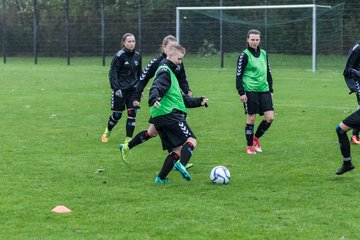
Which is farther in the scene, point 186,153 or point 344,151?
point 344,151

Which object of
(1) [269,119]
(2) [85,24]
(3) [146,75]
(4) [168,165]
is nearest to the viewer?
(4) [168,165]

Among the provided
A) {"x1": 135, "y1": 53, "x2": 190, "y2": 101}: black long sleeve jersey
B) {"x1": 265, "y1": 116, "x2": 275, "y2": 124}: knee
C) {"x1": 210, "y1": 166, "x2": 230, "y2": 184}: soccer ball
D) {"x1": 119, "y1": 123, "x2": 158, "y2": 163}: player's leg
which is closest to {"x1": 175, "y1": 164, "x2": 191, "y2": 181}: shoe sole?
{"x1": 210, "y1": 166, "x2": 230, "y2": 184}: soccer ball

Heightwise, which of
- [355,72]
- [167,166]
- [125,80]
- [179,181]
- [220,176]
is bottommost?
[179,181]

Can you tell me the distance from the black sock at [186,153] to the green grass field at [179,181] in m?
0.30

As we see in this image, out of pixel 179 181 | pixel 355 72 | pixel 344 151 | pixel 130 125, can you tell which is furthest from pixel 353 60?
pixel 130 125

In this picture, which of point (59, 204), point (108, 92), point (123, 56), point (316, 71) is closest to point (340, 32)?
point (316, 71)

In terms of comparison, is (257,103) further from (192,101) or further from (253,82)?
(192,101)

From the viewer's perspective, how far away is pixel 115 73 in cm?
1213

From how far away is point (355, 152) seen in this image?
10961mm

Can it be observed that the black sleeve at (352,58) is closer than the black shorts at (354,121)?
No

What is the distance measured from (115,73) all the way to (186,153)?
3904 millimetres

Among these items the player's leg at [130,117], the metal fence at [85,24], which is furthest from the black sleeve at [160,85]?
the metal fence at [85,24]

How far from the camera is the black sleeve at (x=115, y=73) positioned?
12.1m

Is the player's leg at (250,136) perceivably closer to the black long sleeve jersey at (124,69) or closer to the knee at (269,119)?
the knee at (269,119)
